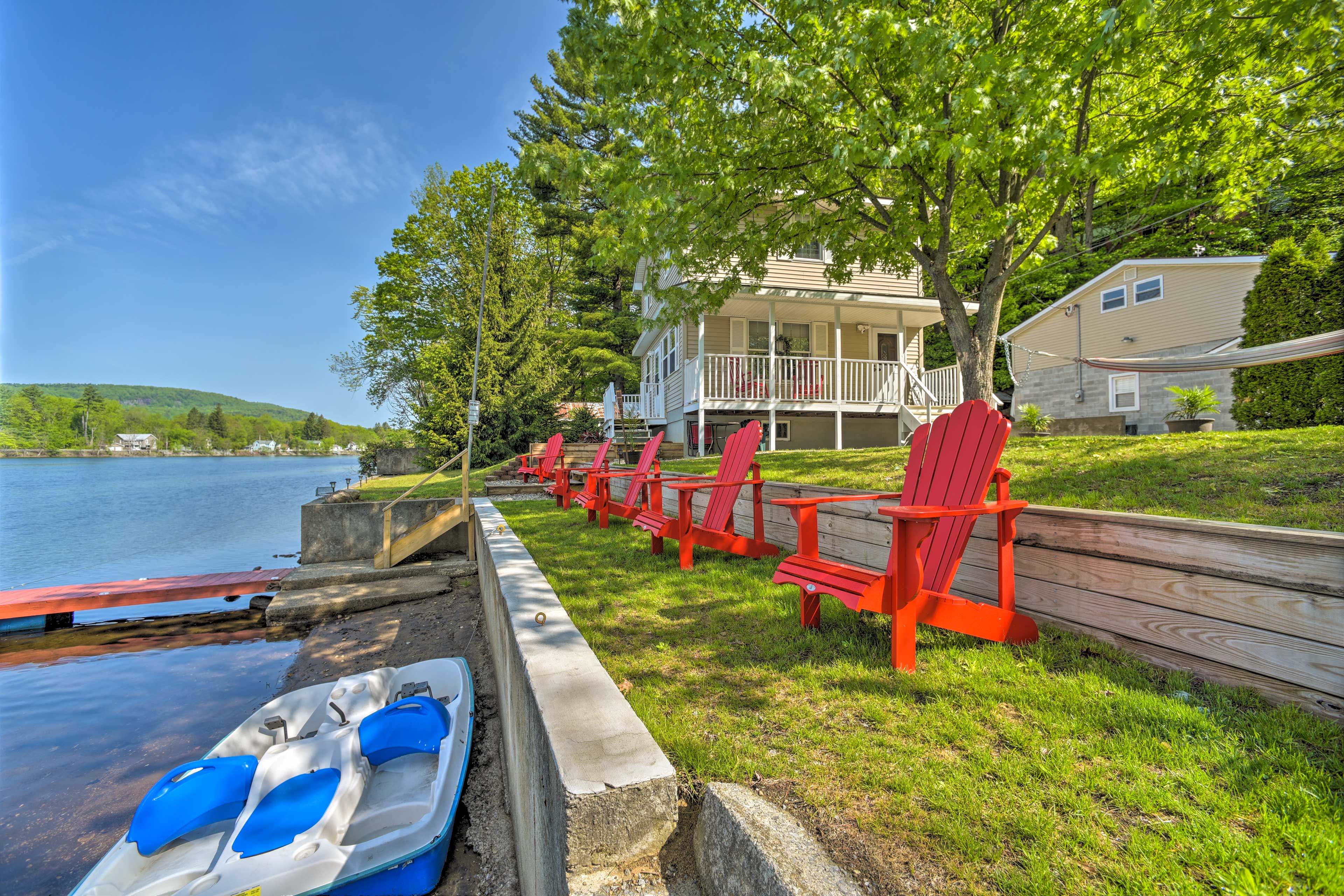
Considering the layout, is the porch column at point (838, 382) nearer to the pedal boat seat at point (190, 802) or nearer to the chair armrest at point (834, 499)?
the chair armrest at point (834, 499)

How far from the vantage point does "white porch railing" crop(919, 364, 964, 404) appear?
44.6ft

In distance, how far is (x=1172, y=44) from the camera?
20.2ft

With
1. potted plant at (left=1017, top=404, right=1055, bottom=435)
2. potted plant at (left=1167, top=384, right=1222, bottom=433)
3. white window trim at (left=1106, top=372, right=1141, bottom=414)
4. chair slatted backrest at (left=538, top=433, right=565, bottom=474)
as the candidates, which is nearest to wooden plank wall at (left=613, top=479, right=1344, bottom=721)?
potted plant at (left=1167, top=384, right=1222, bottom=433)

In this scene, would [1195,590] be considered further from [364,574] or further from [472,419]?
[472,419]

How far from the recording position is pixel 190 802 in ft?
8.77

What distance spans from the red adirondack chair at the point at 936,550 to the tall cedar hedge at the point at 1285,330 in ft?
28.6

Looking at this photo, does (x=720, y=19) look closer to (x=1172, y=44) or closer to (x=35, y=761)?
(x=1172, y=44)

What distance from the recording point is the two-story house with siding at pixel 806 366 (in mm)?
12945

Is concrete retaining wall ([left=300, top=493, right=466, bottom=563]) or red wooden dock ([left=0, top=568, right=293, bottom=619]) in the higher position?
concrete retaining wall ([left=300, top=493, right=466, bottom=563])

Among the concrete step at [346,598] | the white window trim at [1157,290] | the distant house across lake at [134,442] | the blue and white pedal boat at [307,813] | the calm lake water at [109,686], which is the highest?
the white window trim at [1157,290]

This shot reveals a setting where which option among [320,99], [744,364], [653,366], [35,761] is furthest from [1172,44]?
[320,99]

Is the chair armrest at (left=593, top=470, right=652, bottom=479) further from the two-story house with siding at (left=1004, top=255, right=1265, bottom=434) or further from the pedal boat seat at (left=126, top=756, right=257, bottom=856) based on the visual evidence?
the two-story house with siding at (left=1004, top=255, right=1265, bottom=434)

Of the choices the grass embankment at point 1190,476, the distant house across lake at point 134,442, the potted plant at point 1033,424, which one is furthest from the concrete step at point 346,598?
the distant house across lake at point 134,442

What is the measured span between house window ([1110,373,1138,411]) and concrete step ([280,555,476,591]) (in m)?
17.8
